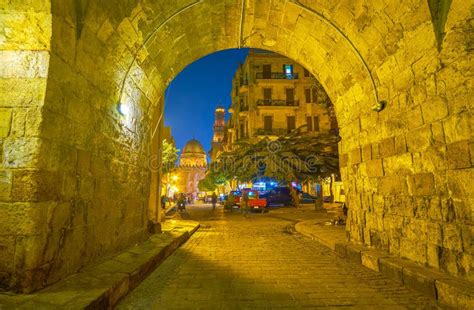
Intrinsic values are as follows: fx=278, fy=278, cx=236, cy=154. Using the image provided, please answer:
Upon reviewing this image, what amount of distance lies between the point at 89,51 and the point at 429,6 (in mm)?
4696

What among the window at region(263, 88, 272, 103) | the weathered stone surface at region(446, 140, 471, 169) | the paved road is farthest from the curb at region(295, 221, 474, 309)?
the window at region(263, 88, 272, 103)

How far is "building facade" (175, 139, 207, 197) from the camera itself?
7018 centimetres

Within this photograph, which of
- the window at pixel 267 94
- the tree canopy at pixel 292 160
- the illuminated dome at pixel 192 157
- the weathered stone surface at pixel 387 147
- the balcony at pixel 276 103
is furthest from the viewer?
the illuminated dome at pixel 192 157

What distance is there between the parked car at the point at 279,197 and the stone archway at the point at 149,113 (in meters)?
18.1

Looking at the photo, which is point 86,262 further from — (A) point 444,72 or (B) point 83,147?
(A) point 444,72

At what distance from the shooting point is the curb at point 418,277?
3.08m

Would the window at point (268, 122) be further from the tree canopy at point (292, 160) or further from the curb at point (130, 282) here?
the curb at point (130, 282)

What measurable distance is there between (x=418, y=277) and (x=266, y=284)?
203cm

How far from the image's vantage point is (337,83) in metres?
6.54

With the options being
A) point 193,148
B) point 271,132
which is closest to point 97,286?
point 271,132

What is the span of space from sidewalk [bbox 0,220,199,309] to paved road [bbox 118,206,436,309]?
0.20 metres

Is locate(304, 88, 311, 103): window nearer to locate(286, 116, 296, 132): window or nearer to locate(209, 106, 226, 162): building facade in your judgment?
locate(286, 116, 296, 132): window

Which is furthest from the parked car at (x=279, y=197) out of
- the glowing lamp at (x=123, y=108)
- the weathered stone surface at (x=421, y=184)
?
the weathered stone surface at (x=421, y=184)

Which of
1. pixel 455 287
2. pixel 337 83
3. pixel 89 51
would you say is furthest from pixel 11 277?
pixel 337 83
